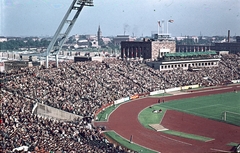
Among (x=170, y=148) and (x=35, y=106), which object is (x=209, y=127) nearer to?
(x=170, y=148)

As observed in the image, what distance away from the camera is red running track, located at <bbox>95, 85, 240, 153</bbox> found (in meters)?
35.0

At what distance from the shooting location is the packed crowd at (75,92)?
29312 millimetres

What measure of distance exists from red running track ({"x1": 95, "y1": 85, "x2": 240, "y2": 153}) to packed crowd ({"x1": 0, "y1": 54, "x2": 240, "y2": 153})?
10.4 ft

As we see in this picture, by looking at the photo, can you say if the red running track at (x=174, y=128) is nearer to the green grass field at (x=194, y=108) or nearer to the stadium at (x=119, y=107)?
the stadium at (x=119, y=107)

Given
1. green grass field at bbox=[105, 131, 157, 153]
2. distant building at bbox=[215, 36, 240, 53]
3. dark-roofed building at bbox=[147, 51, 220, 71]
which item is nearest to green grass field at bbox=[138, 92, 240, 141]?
green grass field at bbox=[105, 131, 157, 153]

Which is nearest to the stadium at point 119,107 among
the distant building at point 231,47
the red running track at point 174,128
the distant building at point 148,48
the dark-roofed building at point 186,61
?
the red running track at point 174,128

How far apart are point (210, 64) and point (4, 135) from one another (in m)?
66.9

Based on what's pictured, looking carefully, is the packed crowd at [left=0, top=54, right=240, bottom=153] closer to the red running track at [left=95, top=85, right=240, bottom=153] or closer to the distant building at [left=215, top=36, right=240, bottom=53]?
the red running track at [left=95, top=85, right=240, bottom=153]

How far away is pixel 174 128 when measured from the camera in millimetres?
42000

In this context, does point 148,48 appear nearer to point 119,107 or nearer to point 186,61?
point 186,61

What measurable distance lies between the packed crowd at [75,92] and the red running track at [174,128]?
3.17 meters

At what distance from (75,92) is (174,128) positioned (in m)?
15.5

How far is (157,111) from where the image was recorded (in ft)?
166

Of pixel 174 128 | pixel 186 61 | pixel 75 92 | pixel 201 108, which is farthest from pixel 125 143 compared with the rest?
pixel 186 61
